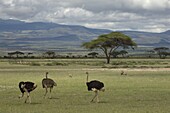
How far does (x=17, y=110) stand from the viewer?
1789cm

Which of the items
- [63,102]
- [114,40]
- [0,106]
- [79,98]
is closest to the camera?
[0,106]

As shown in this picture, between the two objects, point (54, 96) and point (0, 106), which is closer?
point (0, 106)

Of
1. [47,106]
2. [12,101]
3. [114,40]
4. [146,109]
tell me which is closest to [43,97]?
[12,101]

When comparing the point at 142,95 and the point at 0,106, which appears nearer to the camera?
the point at 0,106

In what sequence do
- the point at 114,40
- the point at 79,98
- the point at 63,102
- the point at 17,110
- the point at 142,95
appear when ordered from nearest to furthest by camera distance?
the point at 17,110, the point at 63,102, the point at 79,98, the point at 142,95, the point at 114,40

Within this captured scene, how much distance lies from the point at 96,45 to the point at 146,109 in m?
76.1

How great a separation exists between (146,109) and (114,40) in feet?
244

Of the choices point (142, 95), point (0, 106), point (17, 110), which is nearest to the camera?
point (17, 110)

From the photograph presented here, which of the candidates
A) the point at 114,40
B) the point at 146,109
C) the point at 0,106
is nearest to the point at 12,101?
the point at 0,106

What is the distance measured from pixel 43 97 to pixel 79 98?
2001 mm

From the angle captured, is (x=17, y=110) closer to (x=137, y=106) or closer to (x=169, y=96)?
(x=137, y=106)

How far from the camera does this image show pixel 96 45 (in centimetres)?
9412

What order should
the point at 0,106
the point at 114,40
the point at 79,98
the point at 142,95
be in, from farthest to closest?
the point at 114,40
the point at 142,95
the point at 79,98
the point at 0,106

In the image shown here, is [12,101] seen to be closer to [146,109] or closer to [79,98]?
[79,98]
